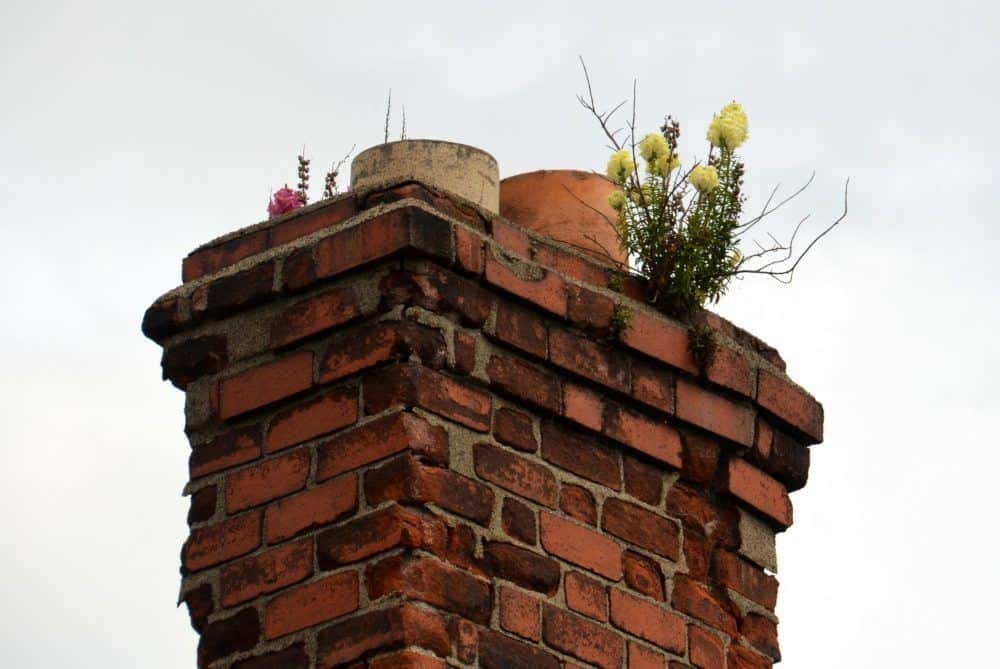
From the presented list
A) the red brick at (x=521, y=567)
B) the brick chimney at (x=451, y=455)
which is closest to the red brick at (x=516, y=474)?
the brick chimney at (x=451, y=455)

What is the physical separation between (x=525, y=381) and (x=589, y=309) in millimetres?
231

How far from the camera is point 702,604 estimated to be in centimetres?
410

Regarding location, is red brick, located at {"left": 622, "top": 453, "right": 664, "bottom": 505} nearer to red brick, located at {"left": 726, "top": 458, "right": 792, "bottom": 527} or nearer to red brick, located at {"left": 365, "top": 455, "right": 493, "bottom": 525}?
red brick, located at {"left": 726, "top": 458, "right": 792, "bottom": 527}

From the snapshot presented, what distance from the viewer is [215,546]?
3893mm

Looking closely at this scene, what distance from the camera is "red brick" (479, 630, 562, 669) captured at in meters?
3.64

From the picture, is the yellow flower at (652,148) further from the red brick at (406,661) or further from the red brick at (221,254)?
the red brick at (406,661)

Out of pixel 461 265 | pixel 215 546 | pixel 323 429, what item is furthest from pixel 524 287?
pixel 215 546

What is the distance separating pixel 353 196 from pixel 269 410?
0.43m

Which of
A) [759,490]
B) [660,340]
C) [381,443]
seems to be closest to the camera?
[381,443]

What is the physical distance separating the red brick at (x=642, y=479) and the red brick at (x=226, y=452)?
680 millimetres

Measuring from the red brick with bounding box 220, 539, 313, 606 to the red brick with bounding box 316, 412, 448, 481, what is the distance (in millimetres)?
137

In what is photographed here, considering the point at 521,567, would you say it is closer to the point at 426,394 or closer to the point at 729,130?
the point at 426,394

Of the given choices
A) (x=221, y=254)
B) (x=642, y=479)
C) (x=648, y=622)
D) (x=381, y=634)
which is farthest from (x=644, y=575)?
(x=221, y=254)

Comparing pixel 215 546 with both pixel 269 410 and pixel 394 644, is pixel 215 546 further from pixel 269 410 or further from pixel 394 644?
pixel 394 644
